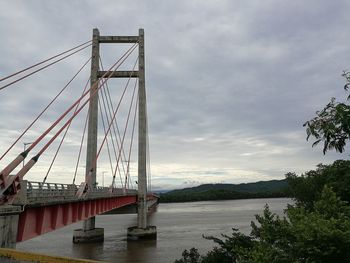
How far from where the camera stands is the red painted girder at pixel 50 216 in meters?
17.8

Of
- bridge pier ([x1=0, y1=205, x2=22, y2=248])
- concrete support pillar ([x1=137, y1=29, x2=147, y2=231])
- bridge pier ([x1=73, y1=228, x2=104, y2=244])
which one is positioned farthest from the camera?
concrete support pillar ([x1=137, y1=29, x2=147, y2=231])

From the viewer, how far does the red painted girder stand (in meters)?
17.8

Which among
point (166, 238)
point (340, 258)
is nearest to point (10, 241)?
point (340, 258)

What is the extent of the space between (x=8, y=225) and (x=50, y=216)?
6890mm

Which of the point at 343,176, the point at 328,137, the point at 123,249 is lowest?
the point at 123,249

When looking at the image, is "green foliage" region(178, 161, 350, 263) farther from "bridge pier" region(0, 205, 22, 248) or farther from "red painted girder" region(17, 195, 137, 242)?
"red painted girder" region(17, 195, 137, 242)

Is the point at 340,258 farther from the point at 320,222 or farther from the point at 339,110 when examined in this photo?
the point at 339,110

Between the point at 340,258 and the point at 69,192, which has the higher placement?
the point at 69,192

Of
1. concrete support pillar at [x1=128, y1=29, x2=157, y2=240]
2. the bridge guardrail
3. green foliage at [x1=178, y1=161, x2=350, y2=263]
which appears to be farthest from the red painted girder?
concrete support pillar at [x1=128, y1=29, x2=157, y2=240]

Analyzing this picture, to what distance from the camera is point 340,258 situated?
1312 cm

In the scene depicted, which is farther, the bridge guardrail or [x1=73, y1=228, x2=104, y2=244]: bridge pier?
[x1=73, y1=228, x2=104, y2=244]: bridge pier

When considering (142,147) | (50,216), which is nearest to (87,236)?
(142,147)

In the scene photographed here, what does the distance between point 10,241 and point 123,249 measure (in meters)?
31.8

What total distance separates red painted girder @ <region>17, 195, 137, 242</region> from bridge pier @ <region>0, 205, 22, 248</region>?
1.48m
